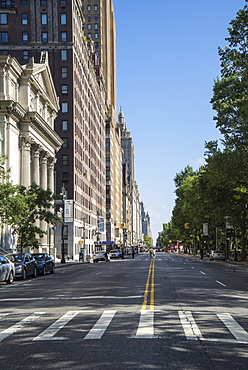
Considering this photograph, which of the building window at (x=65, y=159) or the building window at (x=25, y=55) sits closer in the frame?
the building window at (x=65, y=159)

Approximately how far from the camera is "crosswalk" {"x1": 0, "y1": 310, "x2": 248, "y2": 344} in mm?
10594

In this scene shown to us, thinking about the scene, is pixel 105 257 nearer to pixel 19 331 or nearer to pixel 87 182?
pixel 87 182

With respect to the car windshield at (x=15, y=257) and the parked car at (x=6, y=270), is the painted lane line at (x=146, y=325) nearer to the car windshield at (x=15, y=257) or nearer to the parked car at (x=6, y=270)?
the parked car at (x=6, y=270)

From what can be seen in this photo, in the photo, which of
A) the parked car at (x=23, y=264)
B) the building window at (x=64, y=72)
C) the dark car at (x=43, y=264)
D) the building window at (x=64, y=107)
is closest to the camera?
the parked car at (x=23, y=264)

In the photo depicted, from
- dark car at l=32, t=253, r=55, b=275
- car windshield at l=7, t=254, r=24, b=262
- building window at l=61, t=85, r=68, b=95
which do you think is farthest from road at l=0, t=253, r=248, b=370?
building window at l=61, t=85, r=68, b=95

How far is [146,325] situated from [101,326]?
993 millimetres

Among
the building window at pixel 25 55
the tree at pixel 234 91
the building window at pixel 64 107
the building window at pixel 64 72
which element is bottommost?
the tree at pixel 234 91

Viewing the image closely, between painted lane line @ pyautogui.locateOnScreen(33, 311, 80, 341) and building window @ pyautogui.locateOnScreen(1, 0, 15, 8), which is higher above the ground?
building window @ pyautogui.locateOnScreen(1, 0, 15, 8)

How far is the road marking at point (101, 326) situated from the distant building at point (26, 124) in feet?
138

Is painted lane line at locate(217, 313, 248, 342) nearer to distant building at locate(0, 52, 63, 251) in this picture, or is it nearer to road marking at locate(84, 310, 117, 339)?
road marking at locate(84, 310, 117, 339)

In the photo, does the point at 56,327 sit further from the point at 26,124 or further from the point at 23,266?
the point at 26,124

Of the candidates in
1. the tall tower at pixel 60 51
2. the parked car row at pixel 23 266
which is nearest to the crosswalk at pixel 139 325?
the parked car row at pixel 23 266

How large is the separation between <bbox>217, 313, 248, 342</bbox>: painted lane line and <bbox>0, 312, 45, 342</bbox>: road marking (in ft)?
15.0

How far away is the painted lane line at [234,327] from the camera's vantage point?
10.6 m
